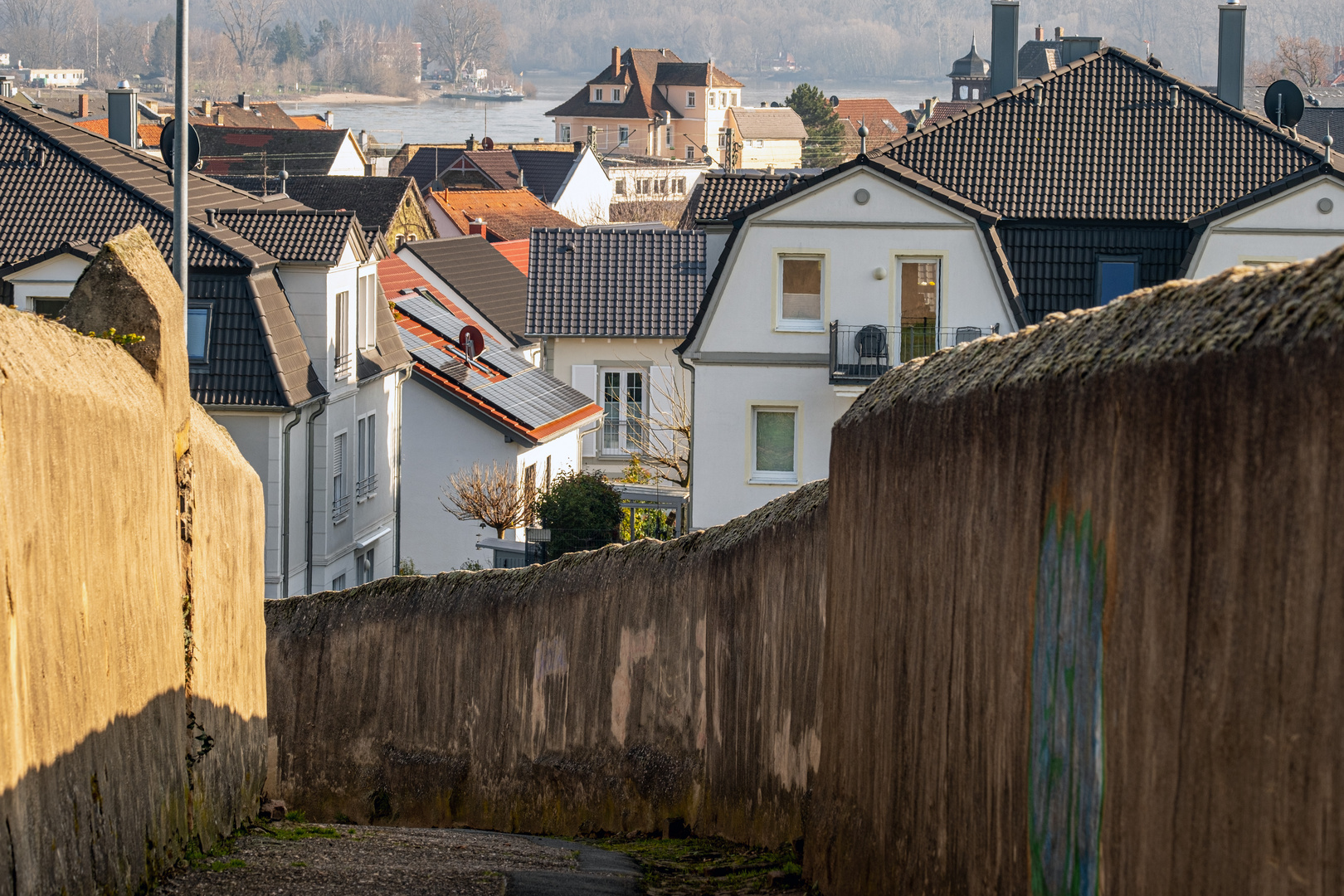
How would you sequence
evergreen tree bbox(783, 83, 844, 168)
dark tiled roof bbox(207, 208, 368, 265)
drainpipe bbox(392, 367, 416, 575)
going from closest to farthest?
dark tiled roof bbox(207, 208, 368, 265)
drainpipe bbox(392, 367, 416, 575)
evergreen tree bbox(783, 83, 844, 168)

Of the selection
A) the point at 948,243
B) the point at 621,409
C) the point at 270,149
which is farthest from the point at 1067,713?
the point at 270,149

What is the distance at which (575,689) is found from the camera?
34.3 ft

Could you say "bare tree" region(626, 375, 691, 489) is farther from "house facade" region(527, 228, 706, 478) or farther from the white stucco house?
the white stucco house

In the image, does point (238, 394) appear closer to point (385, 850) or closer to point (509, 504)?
point (509, 504)

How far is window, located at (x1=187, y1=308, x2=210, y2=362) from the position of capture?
24.5 metres

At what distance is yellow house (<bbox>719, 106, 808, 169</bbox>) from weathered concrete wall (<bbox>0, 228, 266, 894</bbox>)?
131049 millimetres

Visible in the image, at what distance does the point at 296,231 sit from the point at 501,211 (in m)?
43.6

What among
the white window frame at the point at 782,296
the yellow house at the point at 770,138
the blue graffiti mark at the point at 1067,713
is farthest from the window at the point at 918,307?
the yellow house at the point at 770,138

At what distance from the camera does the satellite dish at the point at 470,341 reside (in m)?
34.8

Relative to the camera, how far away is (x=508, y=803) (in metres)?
11.0

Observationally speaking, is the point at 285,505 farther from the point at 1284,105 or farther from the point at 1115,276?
the point at 1284,105

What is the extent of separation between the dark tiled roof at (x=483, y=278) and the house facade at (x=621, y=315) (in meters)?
2.56

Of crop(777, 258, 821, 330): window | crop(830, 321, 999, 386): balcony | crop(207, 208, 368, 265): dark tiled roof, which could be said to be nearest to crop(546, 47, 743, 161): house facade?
crop(207, 208, 368, 265): dark tiled roof

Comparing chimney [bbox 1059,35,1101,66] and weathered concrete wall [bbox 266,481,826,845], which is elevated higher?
chimney [bbox 1059,35,1101,66]
